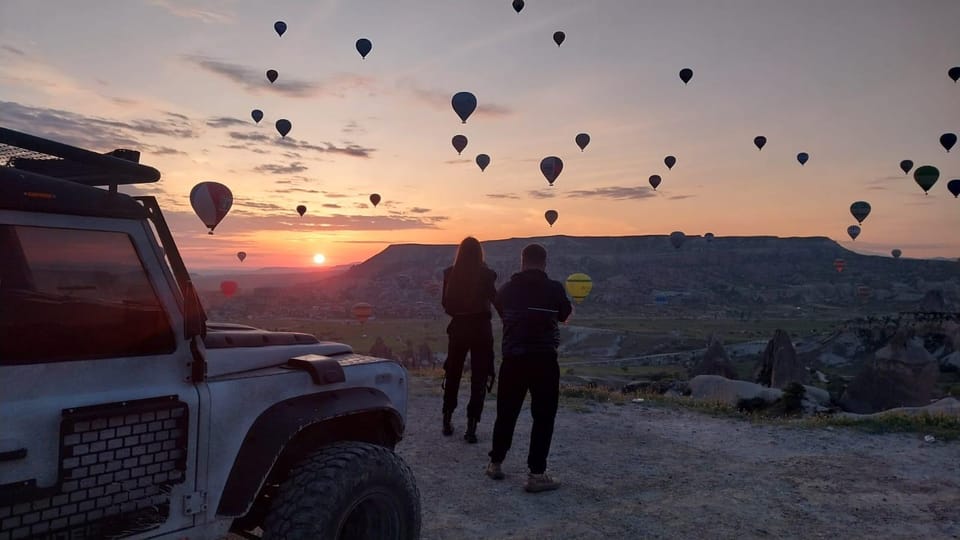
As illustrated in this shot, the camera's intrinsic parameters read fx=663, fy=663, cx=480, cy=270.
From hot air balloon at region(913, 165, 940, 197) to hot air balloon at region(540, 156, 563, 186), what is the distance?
2709 centimetres

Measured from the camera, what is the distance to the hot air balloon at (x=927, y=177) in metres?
46.8

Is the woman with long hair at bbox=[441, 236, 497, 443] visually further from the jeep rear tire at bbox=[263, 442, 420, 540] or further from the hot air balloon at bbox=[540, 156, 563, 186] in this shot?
the hot air balloon at bbox=[540, 156, 563, 186]

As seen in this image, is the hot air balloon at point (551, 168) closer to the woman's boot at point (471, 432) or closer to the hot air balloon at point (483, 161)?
the hot air balloon at point (483, 161)

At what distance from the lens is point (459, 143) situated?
1662 inches

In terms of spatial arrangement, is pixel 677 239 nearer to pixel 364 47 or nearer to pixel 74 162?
pixel 364 47

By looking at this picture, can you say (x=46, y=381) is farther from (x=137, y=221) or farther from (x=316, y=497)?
(x=316, y=497)

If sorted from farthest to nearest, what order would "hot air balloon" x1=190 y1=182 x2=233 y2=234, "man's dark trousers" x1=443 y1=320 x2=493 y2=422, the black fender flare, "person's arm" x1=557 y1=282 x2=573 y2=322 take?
"hot air balloon" x1=190 y1=182 x2=233 y2=234 → "man's dark trousers" x1=443 y1=320 x2=493 y2=422 → "person's arm" x1=557 y1=282 x2=573 y2=322 → the black fender flare

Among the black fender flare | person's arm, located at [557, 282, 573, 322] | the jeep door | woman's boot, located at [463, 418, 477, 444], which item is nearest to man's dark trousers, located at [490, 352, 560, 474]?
person's arm, located at [557, 282, 573, 322]

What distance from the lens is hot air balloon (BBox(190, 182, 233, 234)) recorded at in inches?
1105

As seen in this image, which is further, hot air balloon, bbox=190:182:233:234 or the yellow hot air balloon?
the yellow hot air balloon

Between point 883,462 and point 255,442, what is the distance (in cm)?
825

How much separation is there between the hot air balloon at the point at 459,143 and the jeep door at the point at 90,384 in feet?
129

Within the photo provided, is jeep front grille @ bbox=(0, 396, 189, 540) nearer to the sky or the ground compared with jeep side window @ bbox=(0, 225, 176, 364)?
nearer to the ground

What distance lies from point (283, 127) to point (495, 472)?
3662 centimetres
